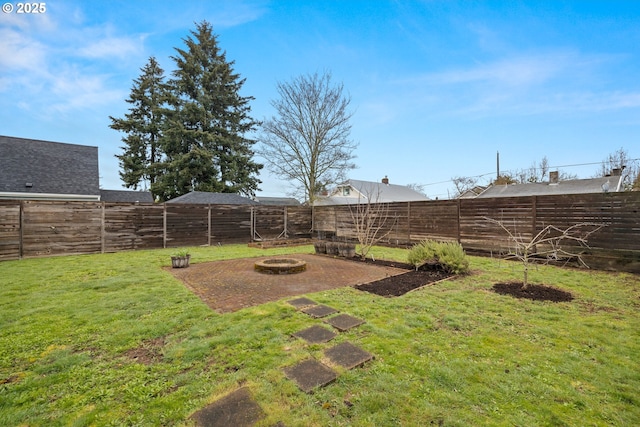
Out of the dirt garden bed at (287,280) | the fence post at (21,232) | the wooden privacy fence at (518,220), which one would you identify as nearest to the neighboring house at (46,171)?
the fence post at (21,232)

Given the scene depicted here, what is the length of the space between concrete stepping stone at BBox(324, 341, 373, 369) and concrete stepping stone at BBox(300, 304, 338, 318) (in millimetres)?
896

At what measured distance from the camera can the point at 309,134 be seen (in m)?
18.0

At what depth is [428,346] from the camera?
2.68 metres

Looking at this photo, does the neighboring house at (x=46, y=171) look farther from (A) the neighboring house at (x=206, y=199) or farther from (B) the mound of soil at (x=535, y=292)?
(B) the mound of soil at (x=535, y=292)

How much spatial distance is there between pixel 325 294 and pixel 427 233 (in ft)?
22.3

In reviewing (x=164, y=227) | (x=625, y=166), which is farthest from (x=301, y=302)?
(x=625, y=166)

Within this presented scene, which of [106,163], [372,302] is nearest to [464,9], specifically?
[372,302]

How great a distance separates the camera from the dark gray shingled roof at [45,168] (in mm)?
12820

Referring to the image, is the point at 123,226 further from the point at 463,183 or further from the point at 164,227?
the point at 463,183

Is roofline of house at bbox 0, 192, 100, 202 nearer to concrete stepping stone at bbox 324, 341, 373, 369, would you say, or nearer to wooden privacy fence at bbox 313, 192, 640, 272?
wooden privacy fence at bbox 313, 192, 640, 272

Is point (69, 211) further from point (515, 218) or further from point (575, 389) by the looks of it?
point (515, 218)

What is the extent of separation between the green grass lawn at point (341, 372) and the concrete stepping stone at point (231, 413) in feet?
0.23

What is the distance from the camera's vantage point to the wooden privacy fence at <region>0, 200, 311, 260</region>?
324 inches

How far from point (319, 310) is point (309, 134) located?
52.0 feet
